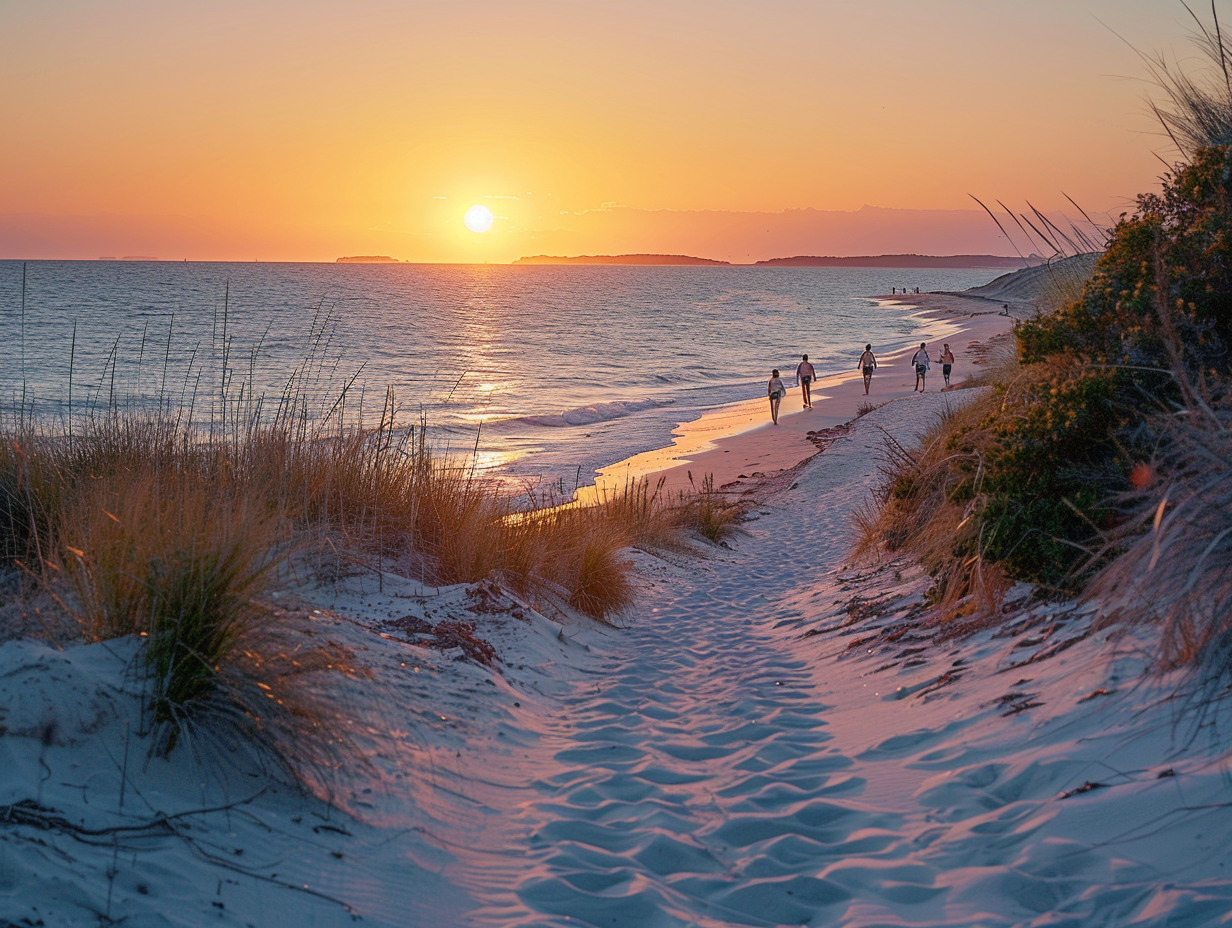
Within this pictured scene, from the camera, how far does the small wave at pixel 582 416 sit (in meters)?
26.0

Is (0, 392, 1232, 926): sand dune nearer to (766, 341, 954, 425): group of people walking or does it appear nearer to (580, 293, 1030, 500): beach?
(580, 293, 1030, 500): beach

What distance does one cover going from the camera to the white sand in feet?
8.31

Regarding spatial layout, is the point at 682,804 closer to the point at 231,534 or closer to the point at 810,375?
the point at 231,534

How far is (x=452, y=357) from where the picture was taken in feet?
148

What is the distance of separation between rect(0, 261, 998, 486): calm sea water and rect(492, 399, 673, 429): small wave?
0.09 metres

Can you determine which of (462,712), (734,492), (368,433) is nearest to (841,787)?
(462,712)

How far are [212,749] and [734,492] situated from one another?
43.1ft

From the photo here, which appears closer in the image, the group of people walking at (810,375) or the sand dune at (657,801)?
the sand dune at (657,801)

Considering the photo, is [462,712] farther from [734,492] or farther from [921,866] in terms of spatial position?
[734,492]

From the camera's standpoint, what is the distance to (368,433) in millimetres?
7250

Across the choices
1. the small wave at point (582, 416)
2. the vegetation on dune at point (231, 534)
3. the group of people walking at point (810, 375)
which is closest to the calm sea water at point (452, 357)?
the small wave at point (582, 416)

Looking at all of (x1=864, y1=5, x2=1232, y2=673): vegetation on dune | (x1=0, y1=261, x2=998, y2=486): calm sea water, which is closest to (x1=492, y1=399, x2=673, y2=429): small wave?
(x1=0, y1=261, x2=998, y2=486): calm sea water

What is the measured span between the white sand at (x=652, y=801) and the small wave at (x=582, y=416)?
20.7 m

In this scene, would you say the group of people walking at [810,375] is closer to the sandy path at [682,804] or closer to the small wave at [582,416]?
the small wave at [582,416]
